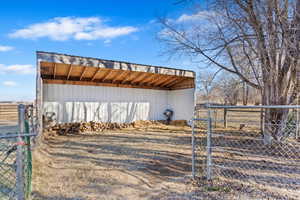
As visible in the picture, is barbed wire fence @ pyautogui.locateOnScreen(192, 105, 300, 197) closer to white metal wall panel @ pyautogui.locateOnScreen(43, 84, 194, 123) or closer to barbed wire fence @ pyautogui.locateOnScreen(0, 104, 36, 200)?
barbed wire fence @ pyautogui.locateOnScreen(0, 104, 36, 200)

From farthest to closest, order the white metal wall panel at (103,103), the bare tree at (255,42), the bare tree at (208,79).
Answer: the white metal wall panel at (103,103) → the bare tree at (208,79) → the bare tree at (255,42)

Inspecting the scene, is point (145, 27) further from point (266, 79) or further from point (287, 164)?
point (287, 164)

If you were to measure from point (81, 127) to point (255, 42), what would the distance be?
23.5ft

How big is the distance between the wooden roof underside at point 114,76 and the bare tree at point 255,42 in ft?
6.44

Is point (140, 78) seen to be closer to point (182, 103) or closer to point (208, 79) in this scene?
point (182, 103)

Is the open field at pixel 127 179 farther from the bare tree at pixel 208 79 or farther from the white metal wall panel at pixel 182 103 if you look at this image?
the white metal wall panel at pixel 182 103

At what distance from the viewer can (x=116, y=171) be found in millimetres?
3154

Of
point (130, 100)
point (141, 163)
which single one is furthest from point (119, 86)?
point (141, 163)

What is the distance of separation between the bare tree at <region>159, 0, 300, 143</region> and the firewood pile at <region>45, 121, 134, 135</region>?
4.80 metres

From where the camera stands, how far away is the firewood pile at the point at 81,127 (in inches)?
273

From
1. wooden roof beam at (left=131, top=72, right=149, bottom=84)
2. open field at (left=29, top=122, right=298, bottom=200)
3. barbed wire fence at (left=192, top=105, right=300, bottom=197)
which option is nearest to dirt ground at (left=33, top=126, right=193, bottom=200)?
open field at (left=29, top=122, right=298, bottom=200)

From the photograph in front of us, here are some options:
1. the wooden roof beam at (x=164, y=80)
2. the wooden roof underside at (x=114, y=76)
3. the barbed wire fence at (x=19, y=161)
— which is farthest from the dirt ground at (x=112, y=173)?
the wooden roof beam at (x=164, y=80)

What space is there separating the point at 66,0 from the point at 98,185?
677 centimetres

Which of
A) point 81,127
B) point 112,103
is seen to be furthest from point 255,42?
point 81,127
